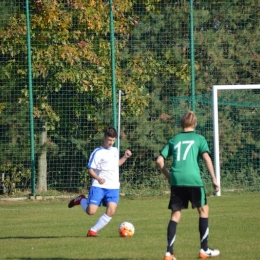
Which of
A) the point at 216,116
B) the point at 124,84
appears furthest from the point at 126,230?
the point at 124,84

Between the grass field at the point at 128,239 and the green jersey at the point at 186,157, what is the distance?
90cm

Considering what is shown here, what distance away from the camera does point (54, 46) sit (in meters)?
19.0

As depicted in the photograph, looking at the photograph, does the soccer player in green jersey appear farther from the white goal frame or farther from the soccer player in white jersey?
the white goal frame

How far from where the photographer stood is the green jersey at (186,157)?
868cm

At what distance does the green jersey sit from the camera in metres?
8.68

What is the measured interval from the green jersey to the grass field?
2.94 ft

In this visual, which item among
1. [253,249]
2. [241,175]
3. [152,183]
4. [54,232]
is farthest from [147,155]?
[253,249]

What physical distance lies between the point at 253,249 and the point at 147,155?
1002 cm

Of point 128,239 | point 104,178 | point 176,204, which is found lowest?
point 128,239

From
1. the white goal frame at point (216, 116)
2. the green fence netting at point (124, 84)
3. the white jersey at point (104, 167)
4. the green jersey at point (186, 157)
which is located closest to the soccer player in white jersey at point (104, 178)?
the white jersey at point (104, 167)

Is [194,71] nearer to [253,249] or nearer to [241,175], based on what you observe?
[241,175]

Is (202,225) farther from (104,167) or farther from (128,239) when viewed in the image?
(104,167)

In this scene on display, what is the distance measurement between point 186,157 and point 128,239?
2.39 m

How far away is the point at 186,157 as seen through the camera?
Result: 343 inches
